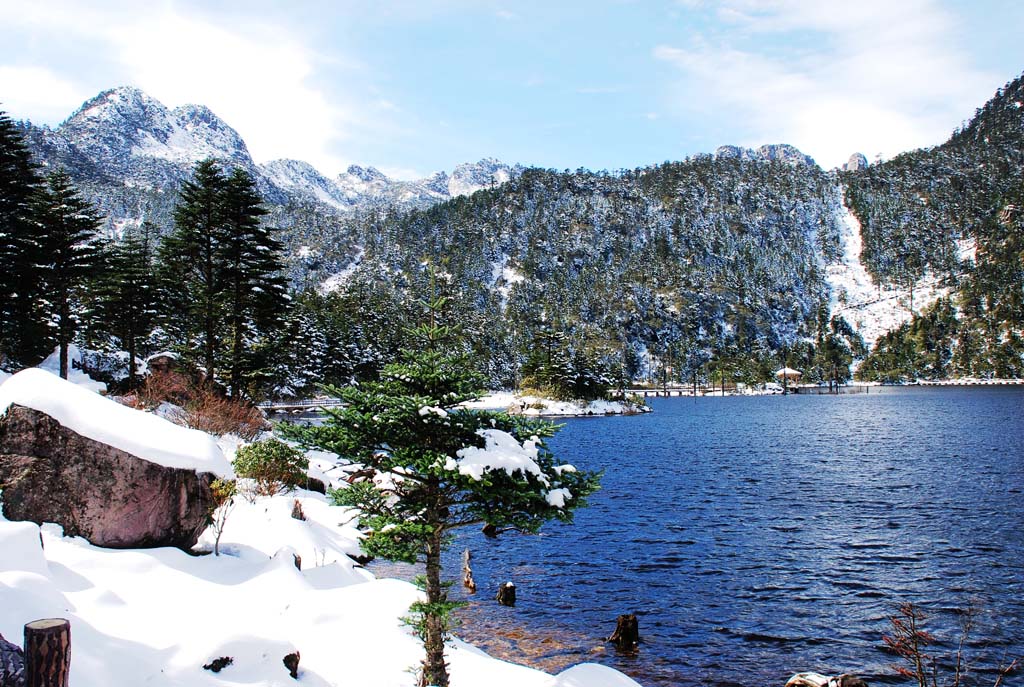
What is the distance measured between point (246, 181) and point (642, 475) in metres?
33.8

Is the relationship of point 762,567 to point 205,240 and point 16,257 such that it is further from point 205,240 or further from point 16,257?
point 16,257

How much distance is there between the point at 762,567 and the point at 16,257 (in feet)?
126

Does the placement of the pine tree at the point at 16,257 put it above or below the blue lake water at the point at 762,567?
above

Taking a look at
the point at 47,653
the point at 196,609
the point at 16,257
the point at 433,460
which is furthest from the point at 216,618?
the point at 16,257

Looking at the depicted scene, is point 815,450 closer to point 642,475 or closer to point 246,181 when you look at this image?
point 642,475

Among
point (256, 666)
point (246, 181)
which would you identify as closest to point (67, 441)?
point (256, 666)

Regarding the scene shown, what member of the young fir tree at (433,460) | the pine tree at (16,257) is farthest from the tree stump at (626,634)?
the pine tree at (16,257)

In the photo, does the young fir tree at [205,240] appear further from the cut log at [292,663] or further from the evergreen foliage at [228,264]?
the cut log at [292,663]

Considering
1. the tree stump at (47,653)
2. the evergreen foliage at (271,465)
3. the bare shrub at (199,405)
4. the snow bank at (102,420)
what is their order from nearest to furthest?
the tree stump at (47,653) < the snow bank at (102,420) < the evergreen foliage at (271,465) < the bare shrub at (199,405)

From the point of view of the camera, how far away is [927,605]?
17.9 m

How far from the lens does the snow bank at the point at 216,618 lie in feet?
29.1

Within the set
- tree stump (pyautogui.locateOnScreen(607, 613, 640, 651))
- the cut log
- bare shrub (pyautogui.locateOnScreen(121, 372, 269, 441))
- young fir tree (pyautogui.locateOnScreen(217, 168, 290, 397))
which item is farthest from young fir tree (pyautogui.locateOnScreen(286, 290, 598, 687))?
young fir tree (pyautogui.locateOnScreen(217, 168, 290, 397))

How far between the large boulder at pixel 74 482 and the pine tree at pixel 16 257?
931 inches

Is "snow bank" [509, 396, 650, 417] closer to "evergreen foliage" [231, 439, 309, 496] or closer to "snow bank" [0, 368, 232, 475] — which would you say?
"evergreen foliage" [231, 439, 309, 496]
